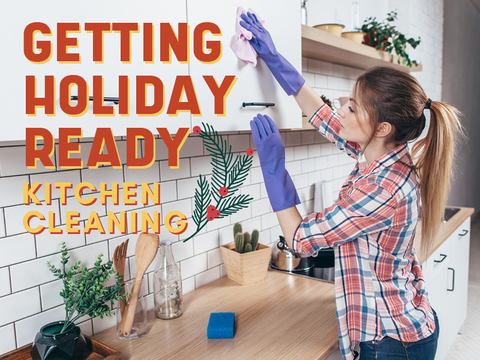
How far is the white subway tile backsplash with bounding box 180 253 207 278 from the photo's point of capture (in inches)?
65.9

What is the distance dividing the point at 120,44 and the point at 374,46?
2009 millimetres

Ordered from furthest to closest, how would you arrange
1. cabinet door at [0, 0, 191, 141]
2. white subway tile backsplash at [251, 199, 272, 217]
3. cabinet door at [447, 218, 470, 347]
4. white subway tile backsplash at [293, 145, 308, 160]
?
1. cabinet door at [447, 218, 470, 347]
2. white subway tile backsplash at [293, 145, 308, 160]
3. white subway tile backsplash at [251, 199, 272, 217]
4. cabinet door at [0, 0, 191, 141]

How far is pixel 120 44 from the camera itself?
0.95 meters

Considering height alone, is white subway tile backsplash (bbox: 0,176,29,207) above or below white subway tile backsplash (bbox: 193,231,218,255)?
above

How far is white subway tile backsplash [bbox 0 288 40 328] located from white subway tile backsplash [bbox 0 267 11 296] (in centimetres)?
2

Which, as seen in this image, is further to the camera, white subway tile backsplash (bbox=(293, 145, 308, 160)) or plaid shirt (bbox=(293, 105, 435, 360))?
white subway tile backsplash (bbox=(293, 145, 308, 160))

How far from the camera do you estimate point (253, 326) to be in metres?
1.38

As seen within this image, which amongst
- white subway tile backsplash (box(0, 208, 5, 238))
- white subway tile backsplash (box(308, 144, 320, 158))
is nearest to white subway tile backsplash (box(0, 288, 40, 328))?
white subway tile backsplash (box(0, 208, 5, 238))

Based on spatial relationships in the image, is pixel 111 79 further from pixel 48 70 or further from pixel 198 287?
pixel 198 287

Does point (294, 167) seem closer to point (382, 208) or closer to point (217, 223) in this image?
point (217, 223)

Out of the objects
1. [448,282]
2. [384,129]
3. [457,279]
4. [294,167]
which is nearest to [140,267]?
[384,129]

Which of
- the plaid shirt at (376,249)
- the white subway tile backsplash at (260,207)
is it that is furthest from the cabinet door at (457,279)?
the plaid shirt at (376,249)

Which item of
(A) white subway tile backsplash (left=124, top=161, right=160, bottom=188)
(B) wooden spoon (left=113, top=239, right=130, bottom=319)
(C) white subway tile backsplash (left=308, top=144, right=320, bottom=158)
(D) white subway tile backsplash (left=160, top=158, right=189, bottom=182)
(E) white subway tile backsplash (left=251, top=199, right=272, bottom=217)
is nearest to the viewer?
(B) wooden spoon (left=113, top=239, right=130, bottom=319)

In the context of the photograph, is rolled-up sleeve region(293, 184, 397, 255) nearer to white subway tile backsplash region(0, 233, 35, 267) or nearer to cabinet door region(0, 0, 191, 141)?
cabinet door region(0, 0, 191, 141)
